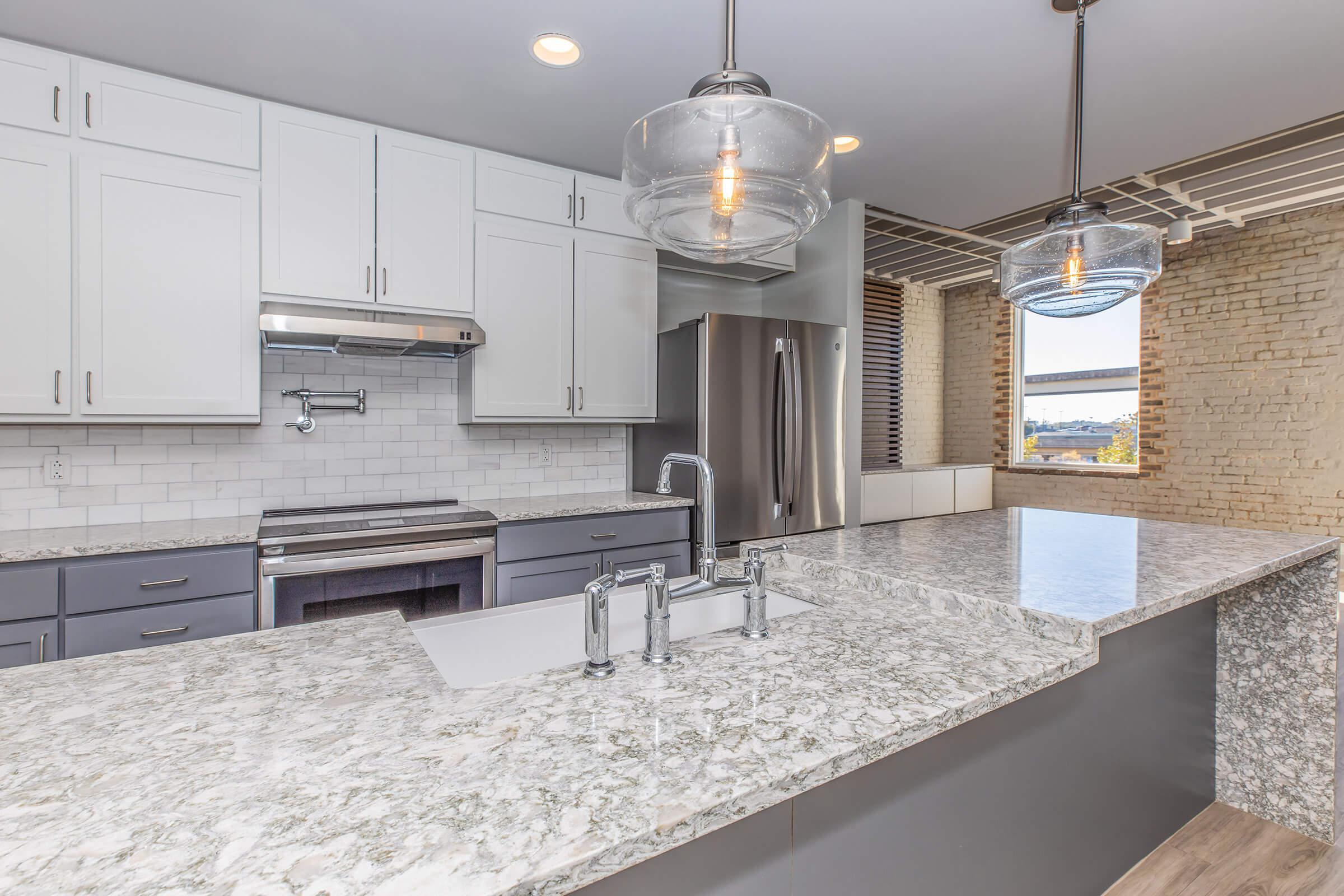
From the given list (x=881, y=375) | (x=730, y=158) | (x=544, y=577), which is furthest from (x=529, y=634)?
(x=881, y=375)

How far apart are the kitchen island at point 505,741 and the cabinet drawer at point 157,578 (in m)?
1.28

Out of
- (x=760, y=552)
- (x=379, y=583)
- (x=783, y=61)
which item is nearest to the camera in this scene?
(x=760, y=552)

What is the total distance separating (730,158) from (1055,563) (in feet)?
4.30

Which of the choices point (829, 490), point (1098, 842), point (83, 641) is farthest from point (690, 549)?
point (83, 641)

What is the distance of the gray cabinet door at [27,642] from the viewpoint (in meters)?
1.88

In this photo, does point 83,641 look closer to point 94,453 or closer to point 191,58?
point 94,453

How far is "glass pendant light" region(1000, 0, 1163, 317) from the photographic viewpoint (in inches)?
68.6

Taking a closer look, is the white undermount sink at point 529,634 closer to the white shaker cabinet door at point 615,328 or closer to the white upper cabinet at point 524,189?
the white shaker cabinet door at point 615,328

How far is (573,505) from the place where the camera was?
2969 millimetres

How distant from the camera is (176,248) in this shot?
2354 millimetres

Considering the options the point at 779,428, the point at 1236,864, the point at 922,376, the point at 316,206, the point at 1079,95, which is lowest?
the point at 1236,864

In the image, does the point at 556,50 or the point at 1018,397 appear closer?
the point at 556,50

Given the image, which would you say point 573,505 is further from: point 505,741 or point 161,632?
point 505,741

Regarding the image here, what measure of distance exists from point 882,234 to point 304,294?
3903 millimetres
